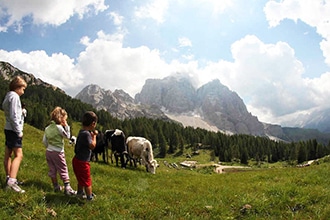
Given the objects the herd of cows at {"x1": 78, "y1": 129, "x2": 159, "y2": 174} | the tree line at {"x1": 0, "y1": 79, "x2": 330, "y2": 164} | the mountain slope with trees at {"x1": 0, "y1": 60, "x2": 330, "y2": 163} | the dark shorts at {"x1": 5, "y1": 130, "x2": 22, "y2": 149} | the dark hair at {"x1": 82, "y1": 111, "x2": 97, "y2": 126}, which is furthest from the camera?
the mountain slope with trees at {"x1": 0, "y1": 60, "x2": 330, "y2": 163}

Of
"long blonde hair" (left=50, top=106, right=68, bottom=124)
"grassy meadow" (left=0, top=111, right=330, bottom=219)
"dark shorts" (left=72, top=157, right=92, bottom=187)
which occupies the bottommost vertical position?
"grassy meadow" (left=0, top=111, right=330, bottom=219)

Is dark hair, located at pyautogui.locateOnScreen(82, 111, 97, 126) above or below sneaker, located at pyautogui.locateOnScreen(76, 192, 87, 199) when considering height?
above

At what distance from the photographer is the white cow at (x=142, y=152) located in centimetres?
2509

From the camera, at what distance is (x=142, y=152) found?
26.3 meters

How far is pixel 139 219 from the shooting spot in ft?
30.0

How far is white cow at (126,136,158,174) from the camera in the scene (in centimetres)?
2509

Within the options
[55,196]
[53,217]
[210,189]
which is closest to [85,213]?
[53,217]

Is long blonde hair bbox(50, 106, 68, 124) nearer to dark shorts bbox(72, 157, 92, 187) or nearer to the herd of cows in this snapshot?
dark shorts bbox(72, 157, 92, 187)

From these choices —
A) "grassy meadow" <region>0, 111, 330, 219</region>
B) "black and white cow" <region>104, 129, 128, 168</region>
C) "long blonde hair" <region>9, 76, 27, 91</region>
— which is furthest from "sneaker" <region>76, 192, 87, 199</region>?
"black and white cow" <region>104, 129, 128, 168</region>

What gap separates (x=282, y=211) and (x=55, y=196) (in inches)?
296

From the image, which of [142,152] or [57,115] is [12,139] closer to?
[57,115]

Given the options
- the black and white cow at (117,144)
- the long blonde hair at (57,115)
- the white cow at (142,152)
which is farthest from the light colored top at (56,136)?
the black and white cow at (117,144)

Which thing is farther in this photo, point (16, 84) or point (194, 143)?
point (194, 143)

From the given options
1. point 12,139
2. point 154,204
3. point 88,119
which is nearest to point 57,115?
point 88,119
